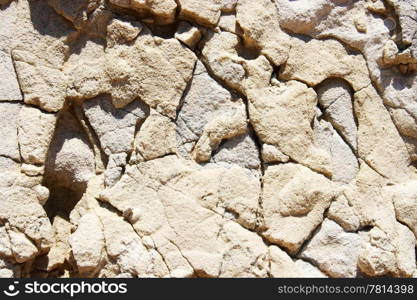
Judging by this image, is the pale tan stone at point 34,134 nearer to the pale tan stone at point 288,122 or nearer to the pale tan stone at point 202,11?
the pale tan stone at point 202,11

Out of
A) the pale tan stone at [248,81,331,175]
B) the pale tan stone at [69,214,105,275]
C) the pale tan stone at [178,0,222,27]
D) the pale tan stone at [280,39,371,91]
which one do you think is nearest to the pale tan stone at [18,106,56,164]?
the pale tan stone at [69,214,105,275]

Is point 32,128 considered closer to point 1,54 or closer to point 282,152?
point 1,54

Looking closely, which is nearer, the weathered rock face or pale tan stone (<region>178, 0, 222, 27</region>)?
the weathered rock face

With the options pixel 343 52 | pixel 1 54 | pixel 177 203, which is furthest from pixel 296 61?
pixel 1 54

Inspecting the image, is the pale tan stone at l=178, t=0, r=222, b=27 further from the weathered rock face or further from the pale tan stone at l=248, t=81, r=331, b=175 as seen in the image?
the pale tan stone at l=248, t=81, r=331, b=175

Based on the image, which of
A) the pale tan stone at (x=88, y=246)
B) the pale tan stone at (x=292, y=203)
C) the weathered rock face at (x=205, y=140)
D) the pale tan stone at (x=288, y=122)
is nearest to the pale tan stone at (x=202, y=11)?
the weathered rock face at (x=205, y=140)

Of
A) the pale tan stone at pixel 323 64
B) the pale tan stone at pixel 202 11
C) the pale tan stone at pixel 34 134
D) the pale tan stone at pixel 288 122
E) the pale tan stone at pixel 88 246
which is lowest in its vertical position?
the pale tan stone at pixel 88 246

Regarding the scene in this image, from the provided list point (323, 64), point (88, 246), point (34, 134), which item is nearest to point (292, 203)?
point (323, 64)

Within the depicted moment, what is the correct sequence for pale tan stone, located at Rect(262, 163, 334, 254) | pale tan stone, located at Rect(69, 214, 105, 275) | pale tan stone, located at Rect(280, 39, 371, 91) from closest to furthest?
pale tan stone, located at Rect(69, 214, 105, 275), pale tan stone, located at Rect(262, 163, 334, 254), pale tan stone, located at Rect(280, 39, 371, 91)

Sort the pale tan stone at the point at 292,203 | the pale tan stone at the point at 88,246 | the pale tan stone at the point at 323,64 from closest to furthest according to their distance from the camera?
the pale tan stone at the point at 88,246 → the pale tan stone at the point at 292,203 → the pale tan stone at the point at 323,64

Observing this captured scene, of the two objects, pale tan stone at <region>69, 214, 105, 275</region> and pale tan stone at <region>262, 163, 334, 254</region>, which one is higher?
pale tan stone at <region>262, 163, 334, 254</region>
